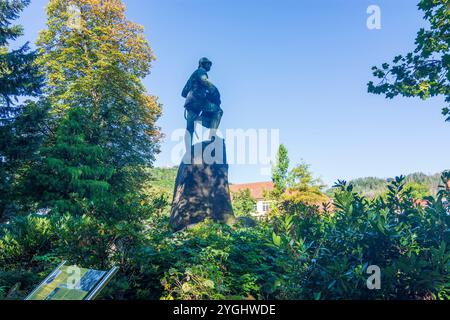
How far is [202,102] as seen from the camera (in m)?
12.3

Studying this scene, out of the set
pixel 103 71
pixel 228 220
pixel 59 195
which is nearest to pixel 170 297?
pixel 228 220

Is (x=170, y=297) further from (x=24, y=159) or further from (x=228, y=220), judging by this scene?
(x=24, y=159)

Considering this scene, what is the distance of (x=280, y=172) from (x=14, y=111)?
1946cm

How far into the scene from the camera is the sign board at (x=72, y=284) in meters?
2.97

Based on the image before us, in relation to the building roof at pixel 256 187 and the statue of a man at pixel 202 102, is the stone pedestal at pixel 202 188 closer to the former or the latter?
the statue of a man at pixel 202 102

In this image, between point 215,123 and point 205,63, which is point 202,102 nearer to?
point 215,123

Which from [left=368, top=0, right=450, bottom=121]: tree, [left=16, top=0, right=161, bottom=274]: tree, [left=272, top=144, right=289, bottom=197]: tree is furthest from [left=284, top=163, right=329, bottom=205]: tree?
[left=368, top=0, right=450, bottom=121]: tree

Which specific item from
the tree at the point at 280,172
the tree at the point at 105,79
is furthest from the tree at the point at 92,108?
the tree at the point at 280,172

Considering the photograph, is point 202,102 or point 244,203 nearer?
point 202,102

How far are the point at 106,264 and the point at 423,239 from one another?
159 inches

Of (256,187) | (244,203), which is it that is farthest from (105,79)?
(256,187)

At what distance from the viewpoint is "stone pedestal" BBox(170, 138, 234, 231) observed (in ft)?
35.4

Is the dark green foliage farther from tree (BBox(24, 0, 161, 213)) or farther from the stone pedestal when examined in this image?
tree (BBox(24, 0, 161, 213))

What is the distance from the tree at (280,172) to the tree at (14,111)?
18.3 m
